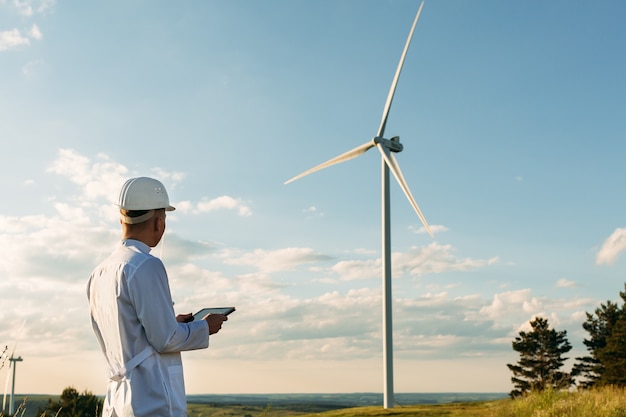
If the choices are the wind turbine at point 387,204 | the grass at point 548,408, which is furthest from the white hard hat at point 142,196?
the wind turbine at point 387,204

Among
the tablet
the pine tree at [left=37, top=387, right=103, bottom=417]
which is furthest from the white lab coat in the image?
the pine tree at [left=37, top=387, right=103, bottom=417]

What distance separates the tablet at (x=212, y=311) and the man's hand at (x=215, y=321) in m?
0.05

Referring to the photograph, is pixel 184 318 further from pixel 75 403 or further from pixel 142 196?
pixel 75 403

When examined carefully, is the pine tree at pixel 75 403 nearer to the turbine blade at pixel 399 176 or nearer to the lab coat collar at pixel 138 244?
the turbine blade at pixel 399 176

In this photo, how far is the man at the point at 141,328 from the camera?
162 inches

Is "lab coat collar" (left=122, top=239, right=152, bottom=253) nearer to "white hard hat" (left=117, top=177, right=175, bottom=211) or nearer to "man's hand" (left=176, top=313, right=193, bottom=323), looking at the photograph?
"white hard hat" (left=117, top=177, right=175, bottom=211)

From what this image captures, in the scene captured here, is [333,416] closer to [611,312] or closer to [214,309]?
[214,309]

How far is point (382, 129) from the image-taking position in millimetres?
33438

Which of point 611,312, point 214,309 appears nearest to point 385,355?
point 214,309

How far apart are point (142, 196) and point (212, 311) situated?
0.94 m

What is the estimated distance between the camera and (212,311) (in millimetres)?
4676

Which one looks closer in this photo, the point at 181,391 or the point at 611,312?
the point at 181,391

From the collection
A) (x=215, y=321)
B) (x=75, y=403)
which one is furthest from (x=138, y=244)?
(x=75, y=403)

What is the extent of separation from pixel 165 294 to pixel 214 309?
1.95 feet
